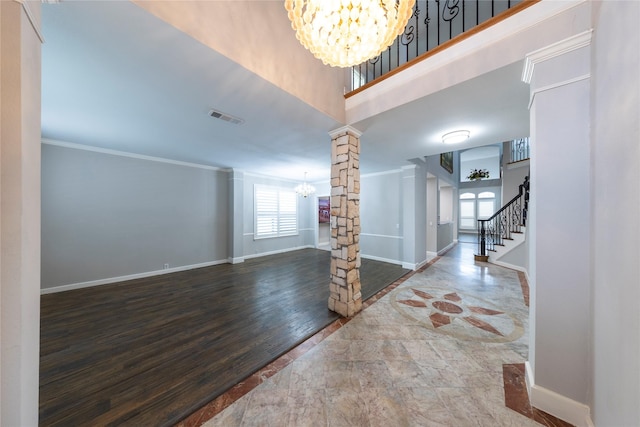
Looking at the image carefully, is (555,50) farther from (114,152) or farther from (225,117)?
(114,152)

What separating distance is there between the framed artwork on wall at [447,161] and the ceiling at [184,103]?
358 centimetres

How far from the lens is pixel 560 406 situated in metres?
1.43

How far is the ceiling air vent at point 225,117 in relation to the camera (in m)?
2.45

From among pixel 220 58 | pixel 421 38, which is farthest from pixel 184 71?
pixel 421 38

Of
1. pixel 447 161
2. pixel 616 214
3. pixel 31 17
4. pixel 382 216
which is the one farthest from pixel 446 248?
pixel 31 17

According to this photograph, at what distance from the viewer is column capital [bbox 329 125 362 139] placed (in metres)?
2.84

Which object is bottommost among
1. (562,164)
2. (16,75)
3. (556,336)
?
(556,336)

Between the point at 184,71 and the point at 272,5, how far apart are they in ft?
3.57

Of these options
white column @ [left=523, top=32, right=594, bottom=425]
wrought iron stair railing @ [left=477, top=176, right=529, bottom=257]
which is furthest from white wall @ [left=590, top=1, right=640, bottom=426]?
wrought iron stair railing @ [left=477, top=176, right=529, bottom=257]

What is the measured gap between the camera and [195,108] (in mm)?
2348

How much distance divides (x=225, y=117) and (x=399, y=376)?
129 inches

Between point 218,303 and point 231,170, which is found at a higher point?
point 231,170

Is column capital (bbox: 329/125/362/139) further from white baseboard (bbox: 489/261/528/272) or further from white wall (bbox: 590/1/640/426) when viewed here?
white baseboard (bbox: 489/261/528/272)

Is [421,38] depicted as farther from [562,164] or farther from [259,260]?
[259,260]
